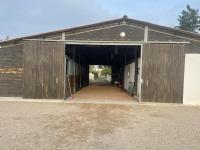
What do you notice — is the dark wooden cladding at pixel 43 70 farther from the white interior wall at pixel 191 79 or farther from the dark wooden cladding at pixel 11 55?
the white interior wall at pixel 191 79

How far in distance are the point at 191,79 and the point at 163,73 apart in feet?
4.64

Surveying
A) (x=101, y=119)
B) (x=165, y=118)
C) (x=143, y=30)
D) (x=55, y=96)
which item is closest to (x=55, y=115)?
(x=101, y=119)

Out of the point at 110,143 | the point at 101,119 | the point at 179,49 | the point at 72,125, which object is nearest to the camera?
the point at 110,143

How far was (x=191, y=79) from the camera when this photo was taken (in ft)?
46.8

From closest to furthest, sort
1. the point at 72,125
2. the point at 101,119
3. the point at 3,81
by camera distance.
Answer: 1. the point at 72,125
2. the point at 101,119
3. the point at 3,81

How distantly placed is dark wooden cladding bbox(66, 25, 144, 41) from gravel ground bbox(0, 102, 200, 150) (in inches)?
196

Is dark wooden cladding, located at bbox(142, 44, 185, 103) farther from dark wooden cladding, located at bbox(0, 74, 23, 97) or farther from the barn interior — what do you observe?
dark wooden cladding, located at bbox(0, 74, 23, 97)

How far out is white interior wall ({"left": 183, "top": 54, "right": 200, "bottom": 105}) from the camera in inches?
560

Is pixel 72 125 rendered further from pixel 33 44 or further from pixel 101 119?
pixel 33 44

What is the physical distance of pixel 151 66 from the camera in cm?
1427

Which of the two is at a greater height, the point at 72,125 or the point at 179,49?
the point at 179,49

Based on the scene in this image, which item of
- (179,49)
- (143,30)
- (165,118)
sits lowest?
(165,118)

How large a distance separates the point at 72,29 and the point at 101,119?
677 centimetres

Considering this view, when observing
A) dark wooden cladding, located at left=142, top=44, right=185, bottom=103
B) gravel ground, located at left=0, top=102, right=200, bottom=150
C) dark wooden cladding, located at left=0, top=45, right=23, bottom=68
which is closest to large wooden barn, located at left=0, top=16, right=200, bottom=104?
dark wooden cladding, located at left=142, top=44, right=185, bottom=103
